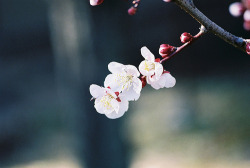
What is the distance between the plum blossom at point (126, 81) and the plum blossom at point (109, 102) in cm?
1

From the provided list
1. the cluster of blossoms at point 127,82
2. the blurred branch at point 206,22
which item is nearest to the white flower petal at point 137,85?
the cluster of blossoms at point 127,82

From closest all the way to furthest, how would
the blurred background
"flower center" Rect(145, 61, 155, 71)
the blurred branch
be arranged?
the blurred branch, "flower center" Rect(145, 61, 155, 71), the blurred background

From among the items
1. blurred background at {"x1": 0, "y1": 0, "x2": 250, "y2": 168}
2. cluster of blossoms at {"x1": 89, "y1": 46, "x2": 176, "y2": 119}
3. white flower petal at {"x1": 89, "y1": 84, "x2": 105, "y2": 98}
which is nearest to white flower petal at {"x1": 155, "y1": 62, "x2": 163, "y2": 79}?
cluster of blossoms at {"x1": 89, "y1": 46, "x2": 176, "y2": 119}

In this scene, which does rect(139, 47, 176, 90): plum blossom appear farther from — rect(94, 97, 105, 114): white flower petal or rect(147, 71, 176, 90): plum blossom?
rect(94, 97, 105, 114): white flower petal

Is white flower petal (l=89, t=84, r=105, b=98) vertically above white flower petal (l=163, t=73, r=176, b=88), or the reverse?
white flower petal (l=89, t=84, r=105, b=98)

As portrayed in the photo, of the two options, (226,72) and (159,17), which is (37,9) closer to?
(159,17)

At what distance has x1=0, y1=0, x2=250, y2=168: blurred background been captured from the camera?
6.61 ft

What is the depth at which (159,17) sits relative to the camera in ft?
12.7

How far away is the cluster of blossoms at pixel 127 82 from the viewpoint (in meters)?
0.59

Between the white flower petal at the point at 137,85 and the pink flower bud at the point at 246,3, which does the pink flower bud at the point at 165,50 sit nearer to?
the white flower petal at the point at 137,85

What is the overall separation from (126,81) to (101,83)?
1.35 meters

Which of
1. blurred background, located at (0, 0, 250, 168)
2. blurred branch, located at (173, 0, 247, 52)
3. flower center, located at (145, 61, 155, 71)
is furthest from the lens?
blurred background, located at (0, 0, 250, 168)

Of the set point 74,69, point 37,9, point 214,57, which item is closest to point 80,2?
point 74,69

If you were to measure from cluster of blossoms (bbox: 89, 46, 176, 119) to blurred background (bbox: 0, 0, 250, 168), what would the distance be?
1.31 meters
